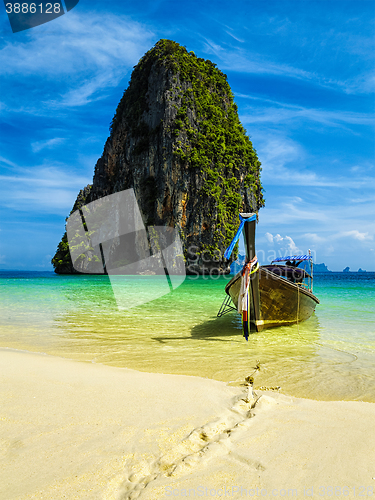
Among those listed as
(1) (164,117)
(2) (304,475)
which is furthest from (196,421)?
(1) (164,117)

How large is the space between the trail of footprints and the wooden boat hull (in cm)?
475

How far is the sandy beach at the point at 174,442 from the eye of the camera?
71.9 inches

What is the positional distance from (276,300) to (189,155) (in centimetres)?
3792

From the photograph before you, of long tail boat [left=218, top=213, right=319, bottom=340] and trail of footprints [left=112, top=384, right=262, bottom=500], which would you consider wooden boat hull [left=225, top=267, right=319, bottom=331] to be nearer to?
long tail boat [left=218, top=213, right=319, bottom=340]

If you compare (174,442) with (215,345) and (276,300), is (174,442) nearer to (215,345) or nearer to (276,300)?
(215,345)

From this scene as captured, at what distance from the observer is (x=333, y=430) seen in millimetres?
2586

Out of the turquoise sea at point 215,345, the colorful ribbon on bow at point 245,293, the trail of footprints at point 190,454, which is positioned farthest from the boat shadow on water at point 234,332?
the trail of footprints at point 190,454

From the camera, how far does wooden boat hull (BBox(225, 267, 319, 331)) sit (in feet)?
24.2

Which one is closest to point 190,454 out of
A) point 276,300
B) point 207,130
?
point 276,300

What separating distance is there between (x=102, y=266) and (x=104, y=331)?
44340mm

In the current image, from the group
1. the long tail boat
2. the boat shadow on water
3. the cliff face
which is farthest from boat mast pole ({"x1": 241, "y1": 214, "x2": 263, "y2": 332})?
the cliff face

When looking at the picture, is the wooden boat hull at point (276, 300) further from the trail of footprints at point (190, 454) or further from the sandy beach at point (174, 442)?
the trail of footprints at point (190, 454)

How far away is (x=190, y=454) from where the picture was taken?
2.18 m

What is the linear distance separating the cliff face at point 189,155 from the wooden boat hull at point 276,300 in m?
32.7
